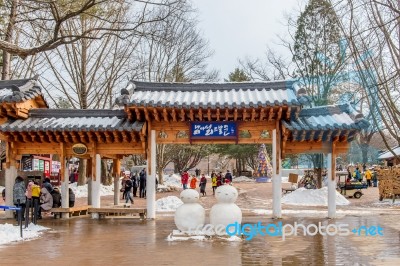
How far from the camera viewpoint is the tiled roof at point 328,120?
52.7 ft

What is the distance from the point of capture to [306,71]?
33156mm

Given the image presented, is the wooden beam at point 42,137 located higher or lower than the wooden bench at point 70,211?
higher

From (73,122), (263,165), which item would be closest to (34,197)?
(73,122)

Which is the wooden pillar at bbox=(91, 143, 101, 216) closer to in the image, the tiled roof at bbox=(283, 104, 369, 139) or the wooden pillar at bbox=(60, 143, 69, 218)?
the wooden pillar at bbox=(60, 143, 69, 218)

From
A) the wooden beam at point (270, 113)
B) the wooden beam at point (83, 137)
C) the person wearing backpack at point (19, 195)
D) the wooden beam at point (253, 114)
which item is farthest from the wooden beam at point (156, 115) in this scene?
the person wearing backpack at point (19, 195)

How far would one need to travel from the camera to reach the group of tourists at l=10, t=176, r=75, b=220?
49.8 feet

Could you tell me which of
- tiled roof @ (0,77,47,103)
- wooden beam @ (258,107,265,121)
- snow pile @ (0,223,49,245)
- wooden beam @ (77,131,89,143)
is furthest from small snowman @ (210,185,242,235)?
tiled roof @ (0,77,47,103)

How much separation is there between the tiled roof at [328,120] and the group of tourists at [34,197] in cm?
845

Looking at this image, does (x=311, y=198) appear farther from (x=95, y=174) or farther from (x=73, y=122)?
(x=73, y=122)

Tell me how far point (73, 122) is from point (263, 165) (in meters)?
35.9

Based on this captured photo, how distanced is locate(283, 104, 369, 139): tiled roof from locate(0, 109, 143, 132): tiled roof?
5376 mm

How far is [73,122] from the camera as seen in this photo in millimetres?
17297

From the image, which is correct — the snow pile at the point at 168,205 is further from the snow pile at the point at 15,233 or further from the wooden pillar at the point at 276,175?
the snow pile at the point at 15,233

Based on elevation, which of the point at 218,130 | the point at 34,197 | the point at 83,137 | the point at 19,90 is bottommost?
the point at 34,197
